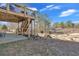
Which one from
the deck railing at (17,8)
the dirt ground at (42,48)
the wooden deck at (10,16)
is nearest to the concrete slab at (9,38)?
the dirt ground at (42,48)

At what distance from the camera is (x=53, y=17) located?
369 cm

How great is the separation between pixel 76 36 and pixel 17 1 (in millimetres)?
1428

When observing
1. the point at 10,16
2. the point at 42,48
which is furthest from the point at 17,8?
the point at 42,48

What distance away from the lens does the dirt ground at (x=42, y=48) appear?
357cm

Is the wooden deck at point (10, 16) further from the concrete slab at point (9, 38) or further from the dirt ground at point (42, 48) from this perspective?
the dirt ground at point (42, 48)

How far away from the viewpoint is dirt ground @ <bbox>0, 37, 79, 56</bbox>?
3570mm

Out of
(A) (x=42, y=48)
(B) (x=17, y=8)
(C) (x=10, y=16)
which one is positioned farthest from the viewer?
(C) (x=10, y=16)

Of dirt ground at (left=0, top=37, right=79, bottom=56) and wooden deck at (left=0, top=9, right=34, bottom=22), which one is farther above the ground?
wooden deck at (left=0, top=9, right=34, bottom=22)

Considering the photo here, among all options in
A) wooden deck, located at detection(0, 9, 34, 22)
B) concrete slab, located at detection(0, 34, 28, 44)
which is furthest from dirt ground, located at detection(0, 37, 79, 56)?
wooden deck, located at detection(0, 9, 34, 22)

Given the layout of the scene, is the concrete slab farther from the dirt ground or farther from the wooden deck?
the wooden deck

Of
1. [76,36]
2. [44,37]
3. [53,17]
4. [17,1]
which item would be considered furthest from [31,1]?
[76,36]

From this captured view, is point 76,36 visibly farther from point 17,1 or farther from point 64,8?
point 17,1

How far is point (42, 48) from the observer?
3723 mm

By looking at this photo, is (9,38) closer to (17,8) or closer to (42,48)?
(17,8)
